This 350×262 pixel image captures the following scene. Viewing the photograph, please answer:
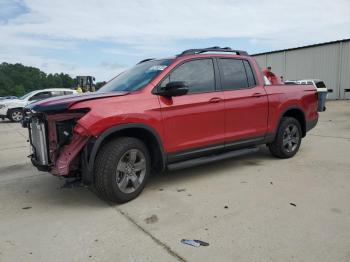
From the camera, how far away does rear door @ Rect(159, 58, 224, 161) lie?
4855 millimetres

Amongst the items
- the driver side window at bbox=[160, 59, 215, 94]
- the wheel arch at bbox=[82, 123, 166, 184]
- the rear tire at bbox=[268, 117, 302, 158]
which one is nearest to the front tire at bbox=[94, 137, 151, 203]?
the wheel arch at bbox=[82, 123, 166, 184]

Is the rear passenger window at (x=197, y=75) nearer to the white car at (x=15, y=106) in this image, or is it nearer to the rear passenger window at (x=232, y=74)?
the rear passenger window at (x=232, y=74)

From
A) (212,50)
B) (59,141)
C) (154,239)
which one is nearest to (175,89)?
(212,50)

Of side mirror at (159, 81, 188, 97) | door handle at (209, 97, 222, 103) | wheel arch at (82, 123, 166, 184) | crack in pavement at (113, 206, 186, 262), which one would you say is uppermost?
side mirror at (159, 81, 188, 97)

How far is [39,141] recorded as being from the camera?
178 inches

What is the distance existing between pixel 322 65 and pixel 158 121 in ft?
99.6

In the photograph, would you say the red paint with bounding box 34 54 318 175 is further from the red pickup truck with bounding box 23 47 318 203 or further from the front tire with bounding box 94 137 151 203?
the front tire with bounding box 94 137 151 203

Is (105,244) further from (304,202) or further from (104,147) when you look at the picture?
(304,202)

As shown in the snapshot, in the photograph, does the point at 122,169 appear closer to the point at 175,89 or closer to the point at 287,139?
the point at 175,89

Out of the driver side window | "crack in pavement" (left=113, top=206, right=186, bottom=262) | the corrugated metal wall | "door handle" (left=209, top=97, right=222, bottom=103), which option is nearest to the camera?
"crack in pavement" (left=113, top=206, right=186, bottom=262)

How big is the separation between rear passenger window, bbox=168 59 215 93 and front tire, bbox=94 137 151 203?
1075mm

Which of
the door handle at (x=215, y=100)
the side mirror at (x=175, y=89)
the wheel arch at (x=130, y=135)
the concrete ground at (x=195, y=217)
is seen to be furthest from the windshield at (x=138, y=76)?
the concrete ground at (x=195, y=217)

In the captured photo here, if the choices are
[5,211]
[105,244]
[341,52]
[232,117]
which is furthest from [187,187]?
[341,52]

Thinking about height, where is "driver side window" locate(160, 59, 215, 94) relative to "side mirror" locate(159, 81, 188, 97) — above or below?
above
